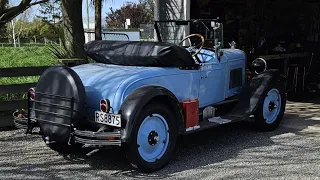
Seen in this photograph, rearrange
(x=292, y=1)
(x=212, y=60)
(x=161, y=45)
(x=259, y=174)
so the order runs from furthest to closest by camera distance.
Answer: (x=292, y=1), (x=212, y=60), (x=161, y=45), (x=259, y=174)

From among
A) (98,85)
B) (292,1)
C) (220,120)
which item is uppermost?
(292,1)

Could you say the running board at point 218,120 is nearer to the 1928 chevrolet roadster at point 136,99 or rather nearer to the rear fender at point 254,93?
the 1928 chevrolet roadster at point 136,99

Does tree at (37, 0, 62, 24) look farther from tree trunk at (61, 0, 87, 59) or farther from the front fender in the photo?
the front fender

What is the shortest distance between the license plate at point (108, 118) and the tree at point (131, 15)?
112ft

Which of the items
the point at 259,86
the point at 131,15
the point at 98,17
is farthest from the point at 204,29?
the point at 131,15

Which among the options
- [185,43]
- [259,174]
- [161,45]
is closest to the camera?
[259,174]

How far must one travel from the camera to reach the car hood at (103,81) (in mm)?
4516

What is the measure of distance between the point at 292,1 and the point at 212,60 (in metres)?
7.96

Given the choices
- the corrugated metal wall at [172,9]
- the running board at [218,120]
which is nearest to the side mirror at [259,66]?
the running board at [218,120]

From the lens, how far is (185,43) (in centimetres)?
646

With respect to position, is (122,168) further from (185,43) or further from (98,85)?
(185,43)

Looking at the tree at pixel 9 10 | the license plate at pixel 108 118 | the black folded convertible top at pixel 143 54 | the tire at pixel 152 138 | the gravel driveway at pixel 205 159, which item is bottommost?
the gravel driveway at pixel 205 159

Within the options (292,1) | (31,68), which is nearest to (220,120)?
(31,68)

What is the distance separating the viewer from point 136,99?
14.0 ft
